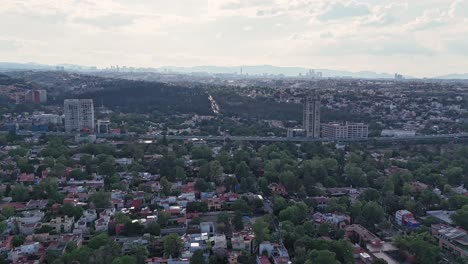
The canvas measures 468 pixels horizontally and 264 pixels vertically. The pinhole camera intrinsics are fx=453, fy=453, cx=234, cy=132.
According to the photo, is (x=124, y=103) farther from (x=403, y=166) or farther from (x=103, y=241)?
(x=103, y=241)

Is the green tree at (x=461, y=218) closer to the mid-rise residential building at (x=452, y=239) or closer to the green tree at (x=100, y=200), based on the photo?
the mid-rise residential building at (x=452, y=239)

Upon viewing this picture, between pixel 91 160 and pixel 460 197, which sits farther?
pixel 91 160

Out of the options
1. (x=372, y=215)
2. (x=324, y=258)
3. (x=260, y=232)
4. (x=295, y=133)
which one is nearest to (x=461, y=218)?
(x=372, y=215)

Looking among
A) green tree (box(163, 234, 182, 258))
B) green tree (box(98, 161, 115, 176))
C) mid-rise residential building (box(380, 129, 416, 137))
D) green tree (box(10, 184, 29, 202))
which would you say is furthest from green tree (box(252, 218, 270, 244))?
mid-rise residential building (box(380, 129, 416, 137))

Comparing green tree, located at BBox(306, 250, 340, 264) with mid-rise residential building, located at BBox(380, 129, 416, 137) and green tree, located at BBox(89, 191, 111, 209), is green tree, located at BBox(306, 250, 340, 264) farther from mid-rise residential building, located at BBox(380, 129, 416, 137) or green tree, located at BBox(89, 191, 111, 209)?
mid-rise residential building, located at BBox(380, 129, 416, 137)

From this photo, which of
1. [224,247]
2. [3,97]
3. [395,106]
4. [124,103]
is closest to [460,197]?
[224,247]
